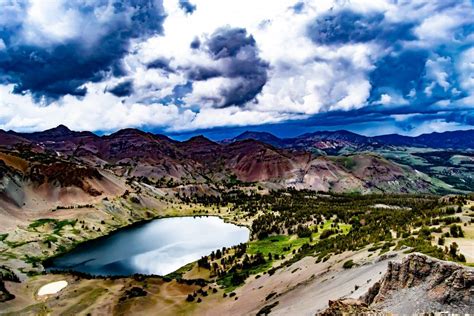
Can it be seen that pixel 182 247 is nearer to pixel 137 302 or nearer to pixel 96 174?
pixel 137 302

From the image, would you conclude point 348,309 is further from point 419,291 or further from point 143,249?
point 143,249

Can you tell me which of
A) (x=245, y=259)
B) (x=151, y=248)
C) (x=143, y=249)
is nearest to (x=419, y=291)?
(x=245, y=259)

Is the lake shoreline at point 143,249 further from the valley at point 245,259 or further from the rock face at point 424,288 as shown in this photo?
the rock face at point 424,288

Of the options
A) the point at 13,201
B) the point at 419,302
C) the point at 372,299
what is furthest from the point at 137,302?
the point at 13,201

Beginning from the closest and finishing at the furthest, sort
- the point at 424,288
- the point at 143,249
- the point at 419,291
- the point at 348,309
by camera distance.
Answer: the point at 348,309, the point at 424,288, the point at 419,291, the point at 143,249

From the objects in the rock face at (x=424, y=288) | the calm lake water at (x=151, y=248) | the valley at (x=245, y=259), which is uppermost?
the rock face at (x=424, y=288)

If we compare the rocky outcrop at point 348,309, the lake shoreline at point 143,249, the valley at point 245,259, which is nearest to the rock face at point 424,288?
the valley at point 245,259
